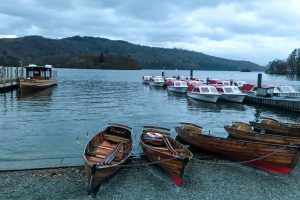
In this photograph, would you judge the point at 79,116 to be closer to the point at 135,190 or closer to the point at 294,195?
the point at 135,190

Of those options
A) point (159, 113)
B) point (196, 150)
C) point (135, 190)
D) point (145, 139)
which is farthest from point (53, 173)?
point (159, 113)

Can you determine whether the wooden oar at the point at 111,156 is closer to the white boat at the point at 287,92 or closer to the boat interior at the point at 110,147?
the boat interior at the point at 110,147

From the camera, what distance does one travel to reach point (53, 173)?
14.7 meters

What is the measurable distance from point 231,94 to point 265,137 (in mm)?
30764

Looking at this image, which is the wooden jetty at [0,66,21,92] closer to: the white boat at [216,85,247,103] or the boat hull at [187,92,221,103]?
the boat hull at [187,92,221,103]

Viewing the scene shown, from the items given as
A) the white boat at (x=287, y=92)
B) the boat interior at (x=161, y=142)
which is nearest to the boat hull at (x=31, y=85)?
the white boat at (x=287, y=92)

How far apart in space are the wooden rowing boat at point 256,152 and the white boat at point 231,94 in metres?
31.2

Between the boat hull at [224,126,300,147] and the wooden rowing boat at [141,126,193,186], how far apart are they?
458 centimetres

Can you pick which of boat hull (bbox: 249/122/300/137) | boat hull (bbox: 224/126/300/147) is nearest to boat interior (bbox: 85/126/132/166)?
boat hull (bbox: 224/126/300/147)

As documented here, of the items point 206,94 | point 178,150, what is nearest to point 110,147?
point 178,150

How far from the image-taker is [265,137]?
18.6 meters

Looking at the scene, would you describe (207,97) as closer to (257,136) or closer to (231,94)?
(231,94)

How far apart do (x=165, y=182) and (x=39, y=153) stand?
27.5 feet

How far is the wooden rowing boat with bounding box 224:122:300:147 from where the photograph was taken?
17906 mm
